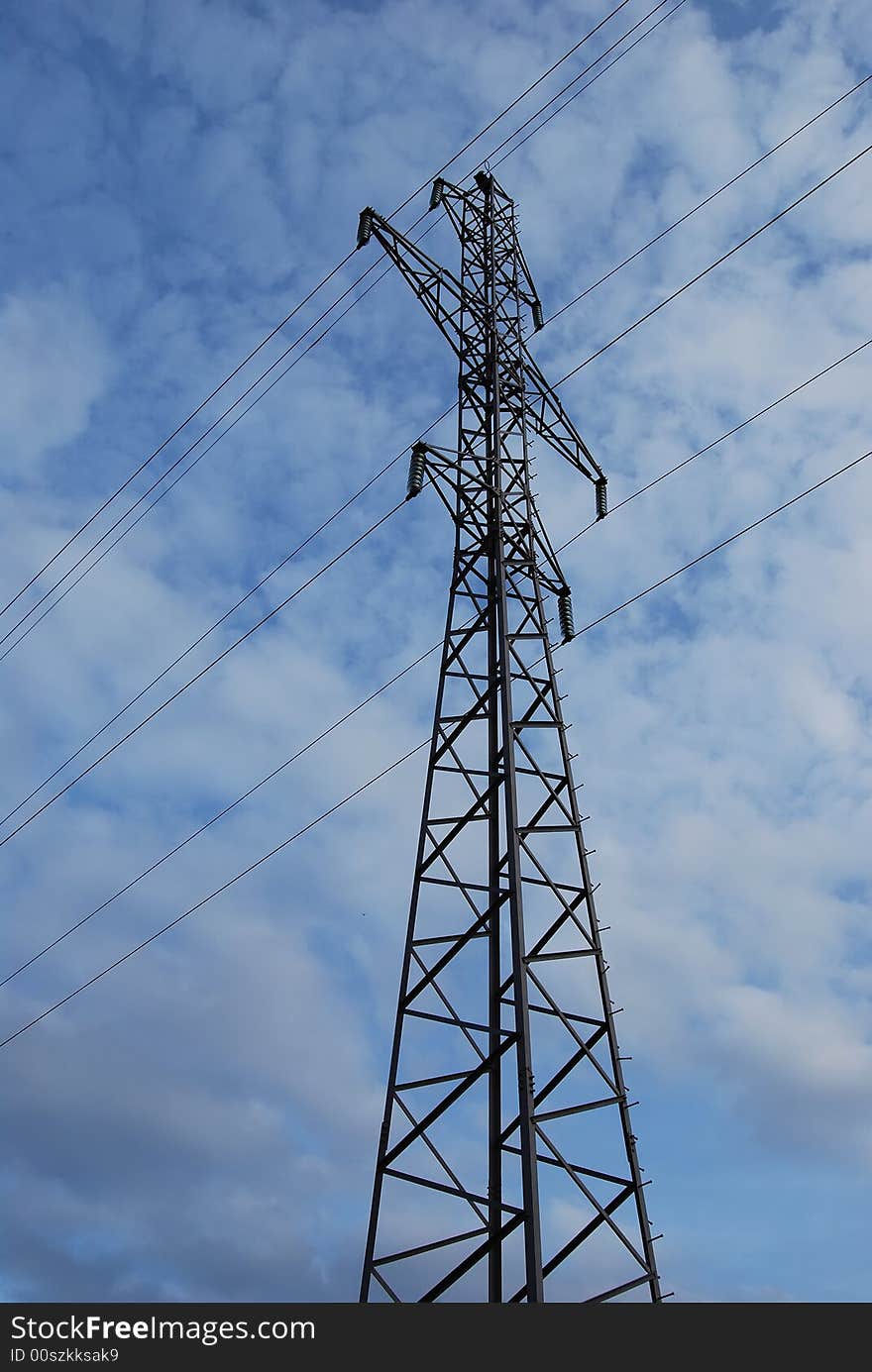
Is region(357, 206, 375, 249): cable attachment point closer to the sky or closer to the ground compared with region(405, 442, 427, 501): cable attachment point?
closer to the sky

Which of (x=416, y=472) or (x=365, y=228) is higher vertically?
(x=365, y=228)

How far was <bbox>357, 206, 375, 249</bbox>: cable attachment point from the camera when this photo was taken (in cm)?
2322

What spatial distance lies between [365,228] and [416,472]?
248 inches

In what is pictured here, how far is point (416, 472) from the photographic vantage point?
818 inches

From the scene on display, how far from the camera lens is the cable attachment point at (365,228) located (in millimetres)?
23219

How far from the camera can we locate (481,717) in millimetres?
18953

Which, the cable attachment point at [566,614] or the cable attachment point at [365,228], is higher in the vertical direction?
the cable attachment point at [365,228]

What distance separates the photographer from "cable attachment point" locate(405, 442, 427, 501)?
20750 mm

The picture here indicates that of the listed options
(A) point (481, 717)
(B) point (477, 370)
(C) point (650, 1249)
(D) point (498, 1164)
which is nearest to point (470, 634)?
(A) point (481, 717)

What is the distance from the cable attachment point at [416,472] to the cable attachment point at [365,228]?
5517mm

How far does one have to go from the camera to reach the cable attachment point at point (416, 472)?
20.8 metres

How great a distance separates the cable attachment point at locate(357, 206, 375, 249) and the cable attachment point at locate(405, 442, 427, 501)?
5.52 metres

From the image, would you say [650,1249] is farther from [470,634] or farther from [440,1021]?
[470,634]
